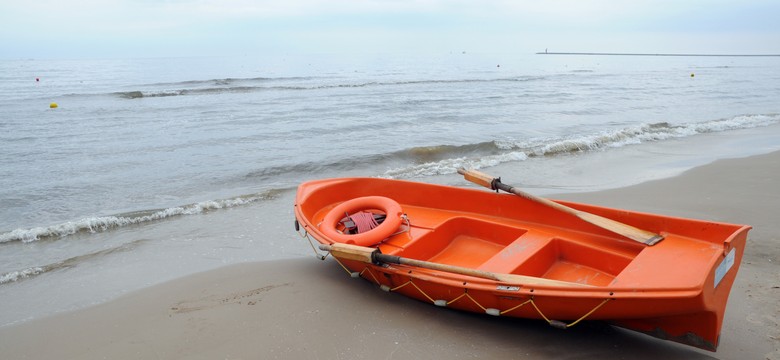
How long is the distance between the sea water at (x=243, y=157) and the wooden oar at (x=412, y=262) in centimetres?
182

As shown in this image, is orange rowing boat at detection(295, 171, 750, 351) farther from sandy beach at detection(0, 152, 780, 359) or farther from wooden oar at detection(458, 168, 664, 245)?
sandy beach at detection(0, 152, 780, 359)

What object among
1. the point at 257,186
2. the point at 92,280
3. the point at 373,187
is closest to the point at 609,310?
the point at 373,187

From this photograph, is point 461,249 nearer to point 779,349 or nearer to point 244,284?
point 244,284

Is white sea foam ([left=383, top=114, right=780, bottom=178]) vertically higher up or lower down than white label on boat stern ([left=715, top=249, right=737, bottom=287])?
lower down

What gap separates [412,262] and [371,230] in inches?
48.4

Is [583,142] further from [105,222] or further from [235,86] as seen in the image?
[235,86]

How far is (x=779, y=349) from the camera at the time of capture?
4.10 m

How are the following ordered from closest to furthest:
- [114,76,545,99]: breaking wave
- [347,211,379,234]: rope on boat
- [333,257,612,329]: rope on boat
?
[333,257,612,329]: rope on boat < [347,211,379,234]: rope on boat < [114,76,545,99]: breaking wave

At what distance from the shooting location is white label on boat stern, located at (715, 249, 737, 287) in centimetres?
371

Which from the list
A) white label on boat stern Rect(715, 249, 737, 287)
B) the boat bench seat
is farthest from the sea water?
white label on boat stern Rect(715, 249, 737, 287)

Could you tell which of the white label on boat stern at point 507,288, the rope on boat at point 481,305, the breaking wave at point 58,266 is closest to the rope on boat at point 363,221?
the rope on boat at point 481,305

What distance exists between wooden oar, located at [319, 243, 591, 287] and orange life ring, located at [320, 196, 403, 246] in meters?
0.39

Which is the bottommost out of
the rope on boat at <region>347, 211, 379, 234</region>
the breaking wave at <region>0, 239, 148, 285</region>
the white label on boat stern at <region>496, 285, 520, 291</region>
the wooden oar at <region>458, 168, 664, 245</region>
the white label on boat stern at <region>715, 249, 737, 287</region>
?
the breaking wave at <region>0, 239, 148, 285</region>

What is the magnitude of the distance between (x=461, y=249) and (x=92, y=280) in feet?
15.0
